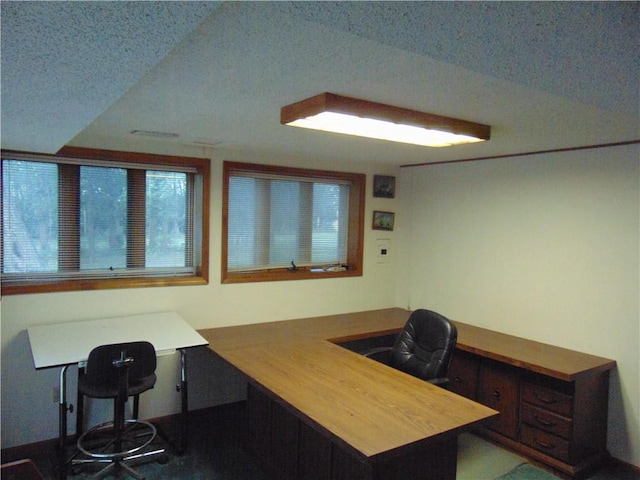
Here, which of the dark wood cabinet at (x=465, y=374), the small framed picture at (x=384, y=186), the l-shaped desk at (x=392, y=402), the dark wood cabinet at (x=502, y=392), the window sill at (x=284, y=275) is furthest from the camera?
the small framed picture at (x=384, y=186)

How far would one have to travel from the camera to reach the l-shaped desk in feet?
6.93

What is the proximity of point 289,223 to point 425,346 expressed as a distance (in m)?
1.72

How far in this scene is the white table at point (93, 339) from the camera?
2715 mm

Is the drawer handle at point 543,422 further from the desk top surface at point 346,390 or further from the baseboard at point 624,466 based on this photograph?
the desk top surface at point 346,390

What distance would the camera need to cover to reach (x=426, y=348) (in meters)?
3.24

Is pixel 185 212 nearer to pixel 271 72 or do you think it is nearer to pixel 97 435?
pixel 97 435

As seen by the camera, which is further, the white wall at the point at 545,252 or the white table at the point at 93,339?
the white wall at the point at 545,252

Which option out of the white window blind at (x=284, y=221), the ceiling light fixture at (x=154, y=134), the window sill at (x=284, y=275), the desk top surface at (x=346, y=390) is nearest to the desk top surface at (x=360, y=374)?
the desk top surface at (x=346, y=390)

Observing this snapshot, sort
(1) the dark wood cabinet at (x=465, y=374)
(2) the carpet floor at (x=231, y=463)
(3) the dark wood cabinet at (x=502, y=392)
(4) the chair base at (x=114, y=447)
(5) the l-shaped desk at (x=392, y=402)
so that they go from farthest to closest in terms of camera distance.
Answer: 1. (1) the dark wood cabinet at (x=465, y=374)
2. (3) the dark wood cabinet at (x=502, y=392)
3. (2) the carpet floor at (x=231, y=463)
4. (4) the chair base at (x=114, y=447)
5. (5) the l-shaped desk at (x=392, y=402)

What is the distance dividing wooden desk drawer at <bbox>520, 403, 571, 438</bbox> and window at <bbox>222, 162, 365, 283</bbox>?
1919mm

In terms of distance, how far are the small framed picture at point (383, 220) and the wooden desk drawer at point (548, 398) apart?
200cm

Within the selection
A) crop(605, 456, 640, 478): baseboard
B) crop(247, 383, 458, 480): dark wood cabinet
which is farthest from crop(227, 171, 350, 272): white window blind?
crop(605, 456, 640, 478): baseboard

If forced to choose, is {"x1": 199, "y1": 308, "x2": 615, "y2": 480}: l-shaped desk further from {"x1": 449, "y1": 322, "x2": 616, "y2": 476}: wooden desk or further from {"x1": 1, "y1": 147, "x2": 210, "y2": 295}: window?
{"x1": 1, "y1": 147, "x2": 210, "y2": 295}: window

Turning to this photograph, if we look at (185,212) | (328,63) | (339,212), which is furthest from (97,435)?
(328,63)
